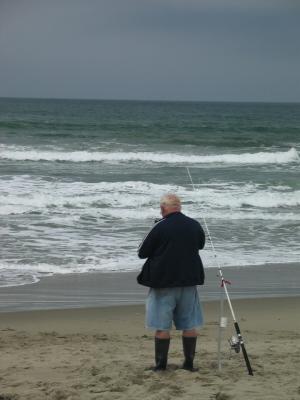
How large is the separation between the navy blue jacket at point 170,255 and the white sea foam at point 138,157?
20007 mm

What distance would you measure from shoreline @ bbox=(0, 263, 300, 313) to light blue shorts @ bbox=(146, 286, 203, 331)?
308 centimetres

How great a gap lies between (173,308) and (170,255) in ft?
1.31

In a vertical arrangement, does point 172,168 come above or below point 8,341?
above

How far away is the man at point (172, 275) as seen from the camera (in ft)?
15.5

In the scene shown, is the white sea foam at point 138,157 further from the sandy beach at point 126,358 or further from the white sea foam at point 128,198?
the sandy beach at point 126,358

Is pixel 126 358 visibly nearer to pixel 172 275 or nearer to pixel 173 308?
pixel 173 308

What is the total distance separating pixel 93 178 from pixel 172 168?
4.07m

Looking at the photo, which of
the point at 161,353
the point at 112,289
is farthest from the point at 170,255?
the point at 112,289

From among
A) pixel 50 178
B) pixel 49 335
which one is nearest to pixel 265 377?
pixel 49 335

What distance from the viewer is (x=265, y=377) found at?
4.79 m

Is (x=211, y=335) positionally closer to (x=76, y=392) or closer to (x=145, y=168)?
(x=76, y=392)

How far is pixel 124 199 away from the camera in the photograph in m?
15.8

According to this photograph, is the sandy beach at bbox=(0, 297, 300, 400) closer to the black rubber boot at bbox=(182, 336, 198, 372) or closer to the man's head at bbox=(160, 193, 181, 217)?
the black rubber boot at bbox=(182, 336, 198, 372)

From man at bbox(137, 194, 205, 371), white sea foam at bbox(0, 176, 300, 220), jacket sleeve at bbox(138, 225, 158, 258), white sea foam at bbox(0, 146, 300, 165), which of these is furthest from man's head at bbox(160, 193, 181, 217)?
white sea foam at bbox(0, 146, 300, 165)
